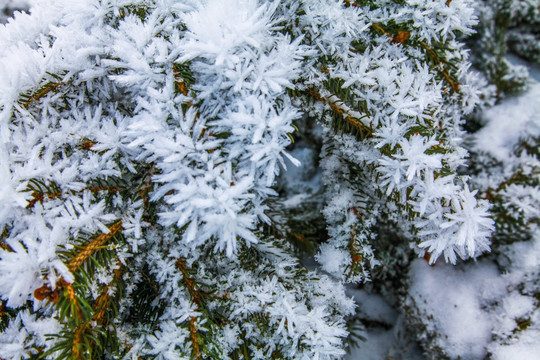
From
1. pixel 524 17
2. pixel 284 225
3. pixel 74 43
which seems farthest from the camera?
pixel 524 17

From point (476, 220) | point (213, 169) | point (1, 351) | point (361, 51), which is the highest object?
point (361, 51)

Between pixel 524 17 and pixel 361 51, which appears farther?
pixel 524 17

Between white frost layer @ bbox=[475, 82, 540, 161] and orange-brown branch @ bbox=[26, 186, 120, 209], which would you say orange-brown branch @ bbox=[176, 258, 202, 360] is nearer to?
orange-brown branch @ bbox=[26, 186, 120, 209]

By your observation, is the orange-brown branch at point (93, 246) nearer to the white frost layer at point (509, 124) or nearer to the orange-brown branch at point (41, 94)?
the orange-brown branch at point (41, 94)

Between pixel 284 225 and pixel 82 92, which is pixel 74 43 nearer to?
pixel 82 92

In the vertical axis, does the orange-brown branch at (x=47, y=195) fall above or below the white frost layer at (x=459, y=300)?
above

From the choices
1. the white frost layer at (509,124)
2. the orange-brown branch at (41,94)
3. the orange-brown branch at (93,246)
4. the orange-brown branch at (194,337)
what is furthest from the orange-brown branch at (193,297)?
the white frost layer at (509,124)

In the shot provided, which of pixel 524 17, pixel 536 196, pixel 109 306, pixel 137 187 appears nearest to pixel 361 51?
pixel 137 187
